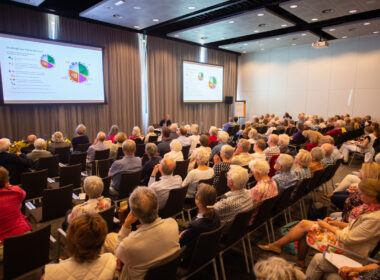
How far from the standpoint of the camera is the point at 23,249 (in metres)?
1.98

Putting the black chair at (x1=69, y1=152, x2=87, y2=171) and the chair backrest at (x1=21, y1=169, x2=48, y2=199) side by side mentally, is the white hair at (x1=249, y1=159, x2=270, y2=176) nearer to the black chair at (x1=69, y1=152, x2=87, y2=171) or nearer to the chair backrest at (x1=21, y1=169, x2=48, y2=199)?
the chair backrest at (x1=21, y1=169, x2=48, y2=199)

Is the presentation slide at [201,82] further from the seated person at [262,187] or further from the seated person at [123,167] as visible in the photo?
the seated person at [262,187]

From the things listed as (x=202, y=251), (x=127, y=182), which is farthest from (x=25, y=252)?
(x=127, y=182)

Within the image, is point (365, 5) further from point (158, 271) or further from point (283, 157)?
point (158, 271)

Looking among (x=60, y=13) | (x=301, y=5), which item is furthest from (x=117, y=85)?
(x=301, y=5)

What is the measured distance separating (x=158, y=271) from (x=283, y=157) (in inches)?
95.3

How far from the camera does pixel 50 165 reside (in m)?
4.63

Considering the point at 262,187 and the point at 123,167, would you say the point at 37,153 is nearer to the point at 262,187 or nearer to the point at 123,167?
the point at 123,167

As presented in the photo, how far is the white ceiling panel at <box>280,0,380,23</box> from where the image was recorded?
729 centimetres

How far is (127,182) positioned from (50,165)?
75.4 inches

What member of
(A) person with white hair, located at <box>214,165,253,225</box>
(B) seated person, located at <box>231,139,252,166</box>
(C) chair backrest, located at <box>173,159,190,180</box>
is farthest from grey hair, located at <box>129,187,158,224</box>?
(B) seated person, located at <box>231,139,252,166</box>

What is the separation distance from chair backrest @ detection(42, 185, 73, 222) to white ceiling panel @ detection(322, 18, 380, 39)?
11120 millimetres

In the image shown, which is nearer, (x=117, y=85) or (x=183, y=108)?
(x=117, y=85)

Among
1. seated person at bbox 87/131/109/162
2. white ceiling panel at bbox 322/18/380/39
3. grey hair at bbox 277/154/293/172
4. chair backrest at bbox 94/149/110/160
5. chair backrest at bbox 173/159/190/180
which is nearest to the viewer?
grey hair at bbox 277/154/293/172
